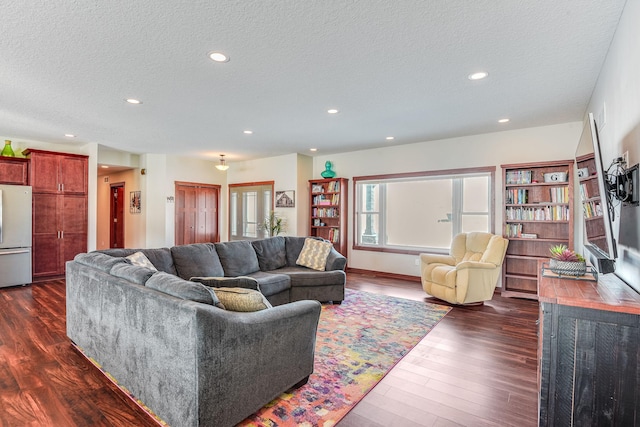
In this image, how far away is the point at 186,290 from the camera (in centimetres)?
181

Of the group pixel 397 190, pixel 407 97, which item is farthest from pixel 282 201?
pixel 407 97

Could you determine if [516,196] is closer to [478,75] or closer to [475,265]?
[475,265]

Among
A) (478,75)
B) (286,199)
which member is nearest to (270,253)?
(286,199)

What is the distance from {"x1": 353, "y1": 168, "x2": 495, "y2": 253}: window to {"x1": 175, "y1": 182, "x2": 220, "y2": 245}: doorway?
3872 millimetres

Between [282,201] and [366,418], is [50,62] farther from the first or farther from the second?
[282,201]

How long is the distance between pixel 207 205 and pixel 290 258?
4.18 metres

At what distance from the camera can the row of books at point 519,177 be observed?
480cm

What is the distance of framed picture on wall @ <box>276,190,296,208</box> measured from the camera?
7043 millimetres

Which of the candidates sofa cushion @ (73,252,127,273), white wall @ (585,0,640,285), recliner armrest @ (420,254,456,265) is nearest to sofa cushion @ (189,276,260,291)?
sofa cushion @ (73,252,127,273)

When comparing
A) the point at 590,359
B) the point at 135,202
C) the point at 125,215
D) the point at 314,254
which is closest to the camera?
the point at 590,359

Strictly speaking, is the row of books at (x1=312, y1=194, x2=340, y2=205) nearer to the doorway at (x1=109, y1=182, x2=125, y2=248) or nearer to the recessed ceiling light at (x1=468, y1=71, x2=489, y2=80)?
the recessed ceiling light at (x1=468, y1=71, x2=489, y2=80)

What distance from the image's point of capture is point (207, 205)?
8188 mm

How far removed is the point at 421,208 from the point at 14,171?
7194 millimetres

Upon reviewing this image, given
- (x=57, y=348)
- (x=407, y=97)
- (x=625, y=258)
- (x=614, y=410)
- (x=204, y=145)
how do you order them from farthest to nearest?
(x=204, y=145)
(x=407, y=97)
(x=57, y=348)
(x=625, y=258)
(x=614, y=410)
